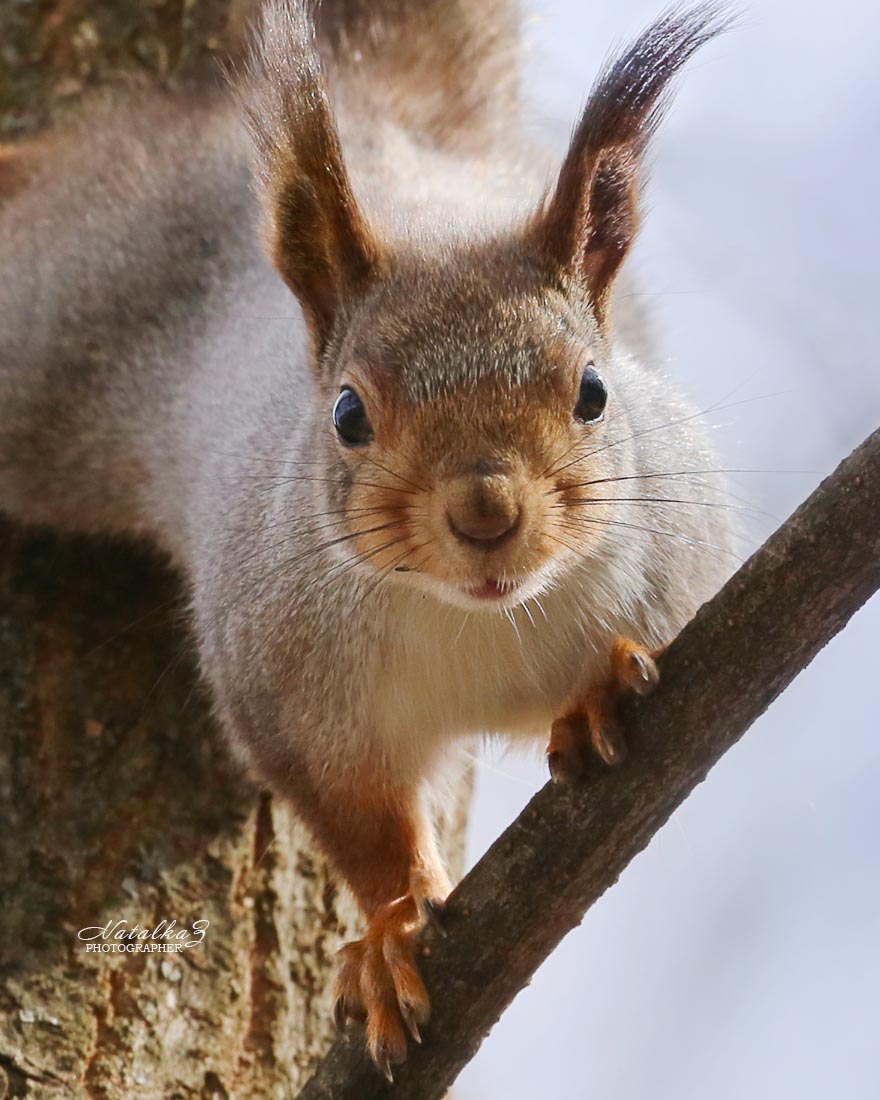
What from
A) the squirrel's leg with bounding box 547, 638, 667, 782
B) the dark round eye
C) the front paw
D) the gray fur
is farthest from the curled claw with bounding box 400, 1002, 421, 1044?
the dark round eye

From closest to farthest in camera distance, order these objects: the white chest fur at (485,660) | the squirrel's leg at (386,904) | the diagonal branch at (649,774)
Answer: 1. the diagonal branch at (649,774)
2. the squirrel's leg at (386,904)
3. the white chest fur at (485,660)

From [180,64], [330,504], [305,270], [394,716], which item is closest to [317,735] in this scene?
[394,716]

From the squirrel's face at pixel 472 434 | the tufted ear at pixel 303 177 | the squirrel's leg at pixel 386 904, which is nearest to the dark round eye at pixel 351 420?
the squirrel's face at pixel 472 434

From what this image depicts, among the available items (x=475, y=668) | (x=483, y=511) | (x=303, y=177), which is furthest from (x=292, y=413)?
(x=483, y=511)

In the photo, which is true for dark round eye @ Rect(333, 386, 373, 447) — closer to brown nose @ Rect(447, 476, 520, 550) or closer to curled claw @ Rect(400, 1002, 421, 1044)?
brown nose @ Rect(447, 476, 520, 550)

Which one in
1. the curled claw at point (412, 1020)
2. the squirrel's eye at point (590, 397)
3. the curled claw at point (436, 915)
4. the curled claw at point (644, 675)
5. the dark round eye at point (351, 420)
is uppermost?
the dark round eye at point (351, 420)

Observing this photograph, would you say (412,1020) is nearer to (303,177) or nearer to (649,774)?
(649,774)

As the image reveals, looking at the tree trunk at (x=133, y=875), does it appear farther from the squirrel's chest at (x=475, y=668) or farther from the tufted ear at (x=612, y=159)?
the tufted ear at (x=612, y=159)
